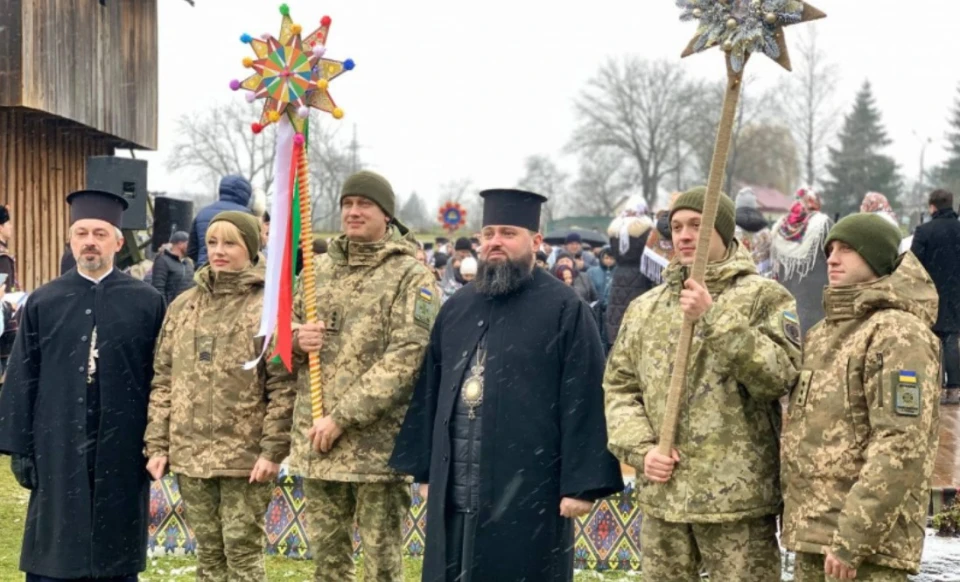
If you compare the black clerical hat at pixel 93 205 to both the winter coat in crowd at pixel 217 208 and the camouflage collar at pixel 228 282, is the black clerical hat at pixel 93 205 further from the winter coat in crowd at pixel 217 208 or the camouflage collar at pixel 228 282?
the winter coat in crowd at pixel 217 208

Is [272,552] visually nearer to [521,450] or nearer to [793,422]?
[521,450]

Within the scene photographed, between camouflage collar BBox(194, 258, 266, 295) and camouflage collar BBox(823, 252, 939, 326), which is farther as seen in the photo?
camouflage collar BBox(194, 258, 266, 295)

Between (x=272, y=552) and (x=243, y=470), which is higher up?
(x=243, y=470)

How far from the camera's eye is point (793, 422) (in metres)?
4.52

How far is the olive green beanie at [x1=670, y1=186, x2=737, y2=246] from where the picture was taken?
4739 millimetres

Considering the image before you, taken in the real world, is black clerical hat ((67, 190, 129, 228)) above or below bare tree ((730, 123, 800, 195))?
below

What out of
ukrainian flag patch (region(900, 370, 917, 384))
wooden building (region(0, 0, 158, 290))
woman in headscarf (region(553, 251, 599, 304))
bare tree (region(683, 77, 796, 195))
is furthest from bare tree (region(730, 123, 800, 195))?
ukrainian flag patch (region(900, 370, 917, 384))

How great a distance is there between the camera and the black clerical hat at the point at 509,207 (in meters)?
5.21

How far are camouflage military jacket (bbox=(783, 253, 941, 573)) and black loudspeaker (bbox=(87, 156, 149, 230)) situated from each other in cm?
863

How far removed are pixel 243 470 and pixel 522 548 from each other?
1.43 m

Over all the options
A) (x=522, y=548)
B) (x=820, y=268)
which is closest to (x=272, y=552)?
(x=522, y=548)

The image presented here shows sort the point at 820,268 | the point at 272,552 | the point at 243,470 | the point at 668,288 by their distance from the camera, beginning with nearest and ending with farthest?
the point at 668,288 < the point at 243,470 < the point at 272,552 < the point at 820,268

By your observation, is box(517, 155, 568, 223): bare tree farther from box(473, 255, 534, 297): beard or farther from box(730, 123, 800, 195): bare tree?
box(473, 255, 534, 297): beard

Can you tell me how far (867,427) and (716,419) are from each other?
0.57 metres
